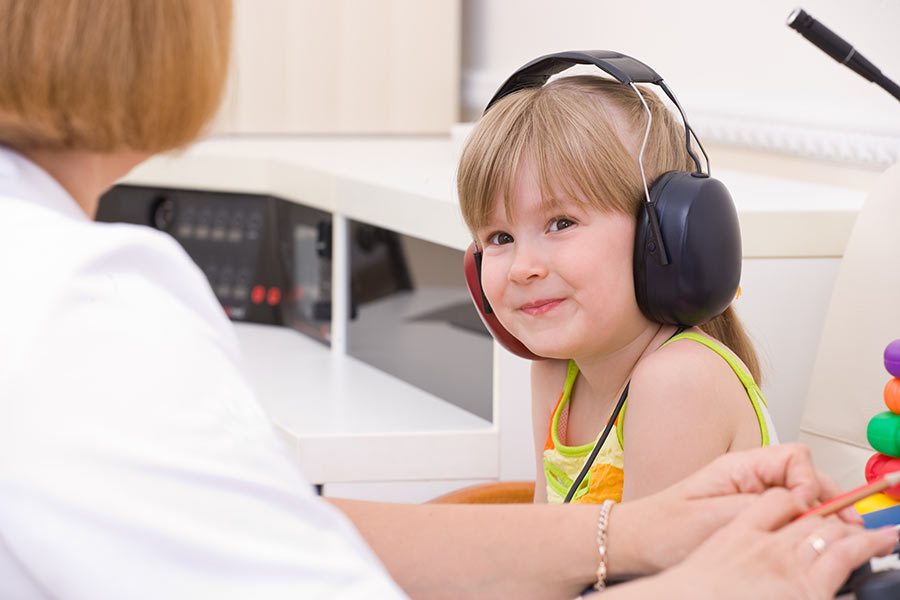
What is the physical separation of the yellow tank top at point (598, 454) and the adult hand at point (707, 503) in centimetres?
25

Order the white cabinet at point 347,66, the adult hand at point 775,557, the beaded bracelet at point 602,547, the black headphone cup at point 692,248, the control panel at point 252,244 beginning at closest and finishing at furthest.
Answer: the adult hand at point 775,557, the beaded bracelet at point 602,547, the black headphone cup at point 692,248, the control panel at point 252,244, the white cabinet at point 347,66

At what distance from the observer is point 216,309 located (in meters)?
0.57

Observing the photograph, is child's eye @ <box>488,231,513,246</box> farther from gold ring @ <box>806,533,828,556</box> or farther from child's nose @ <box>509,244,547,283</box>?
gold ring @ <box>806,533,828,556</box>

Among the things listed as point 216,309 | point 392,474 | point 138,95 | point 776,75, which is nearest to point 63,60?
point 138,95

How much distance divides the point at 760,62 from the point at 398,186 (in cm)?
57

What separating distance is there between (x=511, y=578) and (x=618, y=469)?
262 mm

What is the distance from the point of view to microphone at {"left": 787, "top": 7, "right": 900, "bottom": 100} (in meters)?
0.94

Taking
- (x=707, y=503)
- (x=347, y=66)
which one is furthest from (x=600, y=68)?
(x=347, y=66)

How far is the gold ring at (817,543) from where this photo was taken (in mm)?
638

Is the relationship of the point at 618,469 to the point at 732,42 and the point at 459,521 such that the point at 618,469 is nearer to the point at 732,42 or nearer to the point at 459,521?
the point at 459,521

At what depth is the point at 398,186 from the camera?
4.79ft

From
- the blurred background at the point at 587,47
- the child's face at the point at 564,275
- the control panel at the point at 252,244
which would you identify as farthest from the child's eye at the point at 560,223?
the control panel at the point at 252,244

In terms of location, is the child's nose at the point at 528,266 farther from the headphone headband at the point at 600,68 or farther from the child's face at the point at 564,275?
the headphone headband at the point at 600,68

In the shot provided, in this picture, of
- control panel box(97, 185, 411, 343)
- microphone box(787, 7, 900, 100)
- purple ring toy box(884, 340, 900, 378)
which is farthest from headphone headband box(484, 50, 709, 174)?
control panel box(97, 185, 411, 343)
